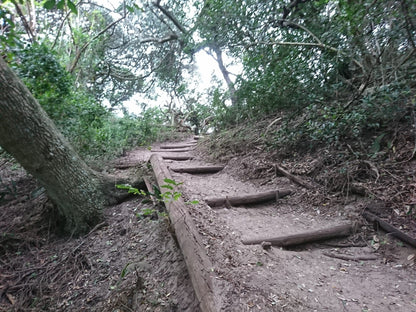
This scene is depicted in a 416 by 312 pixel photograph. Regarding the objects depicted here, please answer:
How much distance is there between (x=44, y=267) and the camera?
2.50 metres

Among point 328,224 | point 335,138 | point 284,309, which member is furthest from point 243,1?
point 284,309

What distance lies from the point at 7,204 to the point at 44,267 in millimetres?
1622

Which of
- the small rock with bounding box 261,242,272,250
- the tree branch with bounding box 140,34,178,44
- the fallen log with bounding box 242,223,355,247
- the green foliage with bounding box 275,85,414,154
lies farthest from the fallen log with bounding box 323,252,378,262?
the tree branch with bounding box 140,34,178,44

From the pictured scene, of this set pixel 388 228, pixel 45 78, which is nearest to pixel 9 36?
pixel 45 78

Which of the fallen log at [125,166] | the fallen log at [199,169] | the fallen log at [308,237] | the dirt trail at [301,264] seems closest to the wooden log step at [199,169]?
the fallen log at [199,169]

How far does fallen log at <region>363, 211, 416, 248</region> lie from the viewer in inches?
80.9

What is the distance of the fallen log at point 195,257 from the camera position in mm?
1332

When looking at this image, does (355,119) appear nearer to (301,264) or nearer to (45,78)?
(301,264)

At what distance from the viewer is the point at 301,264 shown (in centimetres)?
199

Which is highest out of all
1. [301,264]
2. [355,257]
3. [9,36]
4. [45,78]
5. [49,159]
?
[9,36]

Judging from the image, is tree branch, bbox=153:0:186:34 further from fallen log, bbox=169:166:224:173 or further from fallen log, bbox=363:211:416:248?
fallen log, bbox=363:211:416:248

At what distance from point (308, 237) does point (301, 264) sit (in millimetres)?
427

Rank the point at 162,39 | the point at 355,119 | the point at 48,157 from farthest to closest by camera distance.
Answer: the point at 162,39, the point at 355,119, the point at 48,157

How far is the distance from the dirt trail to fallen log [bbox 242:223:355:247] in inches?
2.5
